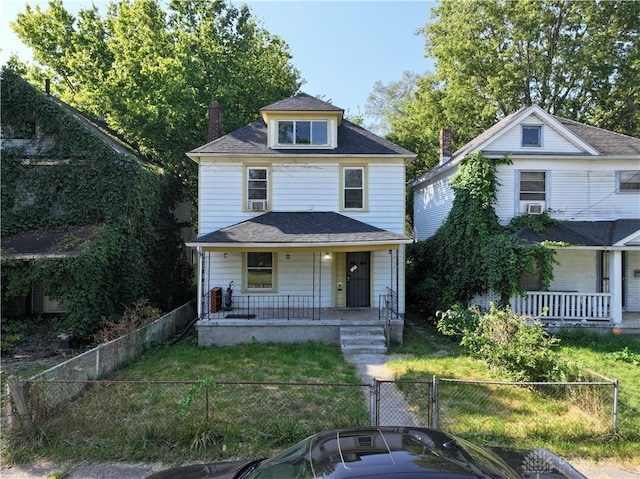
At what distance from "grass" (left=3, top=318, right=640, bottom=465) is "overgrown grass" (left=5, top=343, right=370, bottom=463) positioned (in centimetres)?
2

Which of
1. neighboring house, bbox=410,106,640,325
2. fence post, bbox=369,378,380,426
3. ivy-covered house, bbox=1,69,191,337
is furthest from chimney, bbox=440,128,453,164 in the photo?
fence post, bbox=369,378,380,426

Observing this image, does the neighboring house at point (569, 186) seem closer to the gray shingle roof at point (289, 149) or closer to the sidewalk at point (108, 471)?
the gray shingle roof at point (289, 149)

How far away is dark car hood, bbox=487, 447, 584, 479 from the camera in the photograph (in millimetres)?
3568

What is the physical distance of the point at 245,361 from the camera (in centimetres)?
951

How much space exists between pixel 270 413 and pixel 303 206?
8.41m

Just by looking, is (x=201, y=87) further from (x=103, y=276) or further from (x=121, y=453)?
(x=121, y=453)

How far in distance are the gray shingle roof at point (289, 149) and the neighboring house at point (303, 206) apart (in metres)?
0.04

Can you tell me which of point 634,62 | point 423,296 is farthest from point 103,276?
point 634,62

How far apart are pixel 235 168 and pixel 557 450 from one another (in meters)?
11.8

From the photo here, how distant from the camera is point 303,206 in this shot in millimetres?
13523

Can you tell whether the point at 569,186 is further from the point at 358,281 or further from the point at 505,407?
the point at 505,407

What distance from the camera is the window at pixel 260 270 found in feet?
43.8

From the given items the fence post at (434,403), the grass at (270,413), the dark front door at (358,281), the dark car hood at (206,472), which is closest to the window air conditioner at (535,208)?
the grass at (270,413)

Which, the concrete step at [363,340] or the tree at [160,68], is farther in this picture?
the tree at [160,68]
